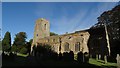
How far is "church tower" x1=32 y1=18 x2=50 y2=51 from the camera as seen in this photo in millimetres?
73081

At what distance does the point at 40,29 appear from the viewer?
7388 centimetres

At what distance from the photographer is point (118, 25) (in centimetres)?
3791

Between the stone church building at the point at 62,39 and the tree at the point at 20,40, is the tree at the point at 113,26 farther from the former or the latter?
the tree at the point at 20,40

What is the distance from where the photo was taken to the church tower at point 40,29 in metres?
73.1

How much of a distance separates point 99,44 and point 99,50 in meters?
1.47

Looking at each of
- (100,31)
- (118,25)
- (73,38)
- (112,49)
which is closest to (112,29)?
(118,25)

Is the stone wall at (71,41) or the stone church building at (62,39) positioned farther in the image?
the stone church building at (62,39)

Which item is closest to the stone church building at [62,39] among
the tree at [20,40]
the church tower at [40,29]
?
the church tower at [40,29]

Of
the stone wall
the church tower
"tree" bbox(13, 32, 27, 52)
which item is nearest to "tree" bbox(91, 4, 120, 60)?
the stone wall

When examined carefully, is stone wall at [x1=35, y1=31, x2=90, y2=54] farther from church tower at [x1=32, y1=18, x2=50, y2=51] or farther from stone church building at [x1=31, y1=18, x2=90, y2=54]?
church tower at [x1=32, y1=18, x2=50, y2=51]

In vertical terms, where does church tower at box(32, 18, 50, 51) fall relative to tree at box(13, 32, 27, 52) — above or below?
above

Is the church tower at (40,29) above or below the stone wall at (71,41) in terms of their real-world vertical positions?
above

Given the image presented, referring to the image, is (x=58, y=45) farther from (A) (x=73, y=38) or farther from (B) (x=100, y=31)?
(B) (x=100, y=31)

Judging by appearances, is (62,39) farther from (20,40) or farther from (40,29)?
(20,40)
